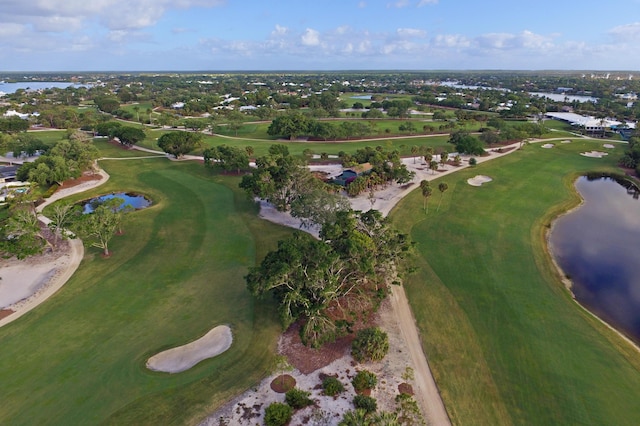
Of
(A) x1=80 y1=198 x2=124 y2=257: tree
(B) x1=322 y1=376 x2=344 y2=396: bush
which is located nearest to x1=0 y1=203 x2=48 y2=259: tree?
(A) x1=80 y1=198 x2=124 y2=257: tree

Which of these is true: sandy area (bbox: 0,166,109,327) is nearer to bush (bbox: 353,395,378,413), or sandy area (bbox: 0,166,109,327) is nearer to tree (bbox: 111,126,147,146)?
bush (bbox: 353,395,378,413)

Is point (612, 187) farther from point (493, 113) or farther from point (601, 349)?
point (493, 113)

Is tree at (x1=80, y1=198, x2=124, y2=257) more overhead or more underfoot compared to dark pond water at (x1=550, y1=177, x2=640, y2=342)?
more overhead

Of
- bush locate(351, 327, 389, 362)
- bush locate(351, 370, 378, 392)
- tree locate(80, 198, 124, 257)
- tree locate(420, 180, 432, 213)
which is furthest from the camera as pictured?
tree locate(420, 180, 432, 213)

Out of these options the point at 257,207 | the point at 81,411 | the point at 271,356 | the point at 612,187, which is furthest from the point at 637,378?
the point at 612,187

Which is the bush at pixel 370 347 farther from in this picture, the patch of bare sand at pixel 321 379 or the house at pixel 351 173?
the house at pixel 351 173

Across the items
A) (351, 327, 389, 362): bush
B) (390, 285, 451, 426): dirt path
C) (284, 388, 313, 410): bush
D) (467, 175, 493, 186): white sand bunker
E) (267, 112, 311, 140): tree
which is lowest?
(390, 285, 451, 426): dirt path

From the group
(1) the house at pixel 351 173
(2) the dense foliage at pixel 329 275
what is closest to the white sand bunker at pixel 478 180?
(1) the house at pixel 351 173
